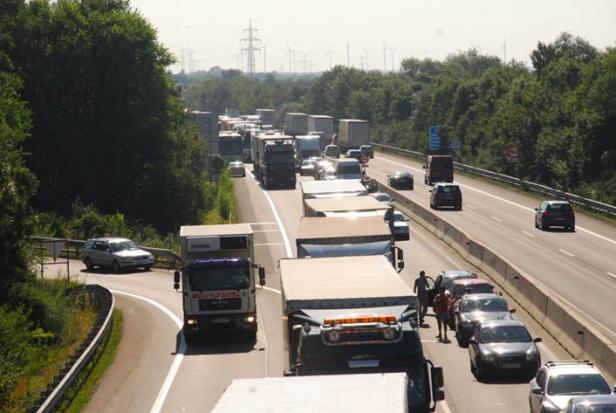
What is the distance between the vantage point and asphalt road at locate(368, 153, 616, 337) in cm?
4184

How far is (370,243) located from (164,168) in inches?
2091

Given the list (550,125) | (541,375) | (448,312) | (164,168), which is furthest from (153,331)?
(550,125)

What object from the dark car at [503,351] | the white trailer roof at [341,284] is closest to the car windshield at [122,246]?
the dark car at [503,351]

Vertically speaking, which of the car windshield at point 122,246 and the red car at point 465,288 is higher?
the red car at point 465,288

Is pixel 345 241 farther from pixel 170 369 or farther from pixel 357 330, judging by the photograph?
pixel 357 330

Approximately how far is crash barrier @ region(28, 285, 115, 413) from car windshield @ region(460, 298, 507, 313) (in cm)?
1004

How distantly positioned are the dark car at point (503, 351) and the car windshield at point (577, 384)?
497 centimetres

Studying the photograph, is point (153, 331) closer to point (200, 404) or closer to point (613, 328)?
point (200, 404)

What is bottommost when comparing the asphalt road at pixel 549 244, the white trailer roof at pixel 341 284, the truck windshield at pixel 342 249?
the asphalt road at pixel 549 244

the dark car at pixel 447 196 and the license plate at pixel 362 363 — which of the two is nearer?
the license plate at pixel 362 363

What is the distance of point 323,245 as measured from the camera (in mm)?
28266

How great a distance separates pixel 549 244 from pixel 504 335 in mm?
29427

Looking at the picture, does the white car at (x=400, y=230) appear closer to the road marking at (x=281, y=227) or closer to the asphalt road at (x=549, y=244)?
the asphalt road at (x=549, y=244)

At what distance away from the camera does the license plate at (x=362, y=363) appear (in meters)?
16.5
